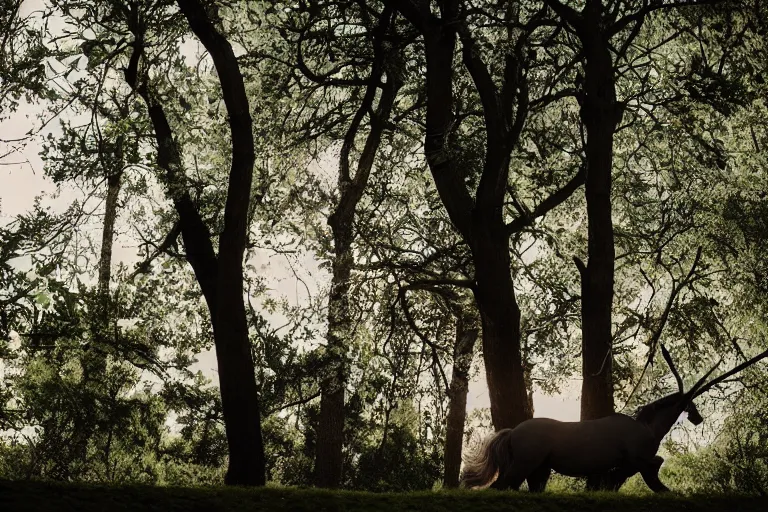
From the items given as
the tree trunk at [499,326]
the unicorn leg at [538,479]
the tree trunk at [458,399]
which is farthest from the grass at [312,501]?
the tree trunk at [458,399]

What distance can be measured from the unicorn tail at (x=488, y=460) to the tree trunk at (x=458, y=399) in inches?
255

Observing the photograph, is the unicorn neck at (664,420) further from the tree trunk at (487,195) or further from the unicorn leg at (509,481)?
the tree trunk at (487,195)

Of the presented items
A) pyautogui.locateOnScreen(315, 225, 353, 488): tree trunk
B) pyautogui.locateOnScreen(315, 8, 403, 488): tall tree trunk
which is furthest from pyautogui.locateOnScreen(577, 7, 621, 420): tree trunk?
pyautogui.locateOnScreen(315, 225, 353, 488): tree trunk

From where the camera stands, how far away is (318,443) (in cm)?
1647

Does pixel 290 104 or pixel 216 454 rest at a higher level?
pixel 290 104

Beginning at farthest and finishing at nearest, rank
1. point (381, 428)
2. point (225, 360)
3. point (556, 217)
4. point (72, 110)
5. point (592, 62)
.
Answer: point (381, 428) → point (556, 217) → point (72, 110) → point (592, 62) → point (225, 360)

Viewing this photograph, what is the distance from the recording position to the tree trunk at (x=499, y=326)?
12211mm

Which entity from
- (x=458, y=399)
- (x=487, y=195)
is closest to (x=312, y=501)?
(x=487, y=195)

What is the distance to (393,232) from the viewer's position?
1767cm

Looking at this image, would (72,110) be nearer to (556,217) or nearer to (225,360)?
(225,360)

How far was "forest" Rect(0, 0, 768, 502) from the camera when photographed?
12.3 metres

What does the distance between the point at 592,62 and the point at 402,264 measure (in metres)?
4.92

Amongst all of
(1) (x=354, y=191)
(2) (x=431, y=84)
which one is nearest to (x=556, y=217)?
(1) (x=354, y=191)

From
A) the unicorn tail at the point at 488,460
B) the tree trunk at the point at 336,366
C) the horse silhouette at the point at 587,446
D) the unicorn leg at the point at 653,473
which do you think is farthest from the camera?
the tree trunk at the point at 336,366
